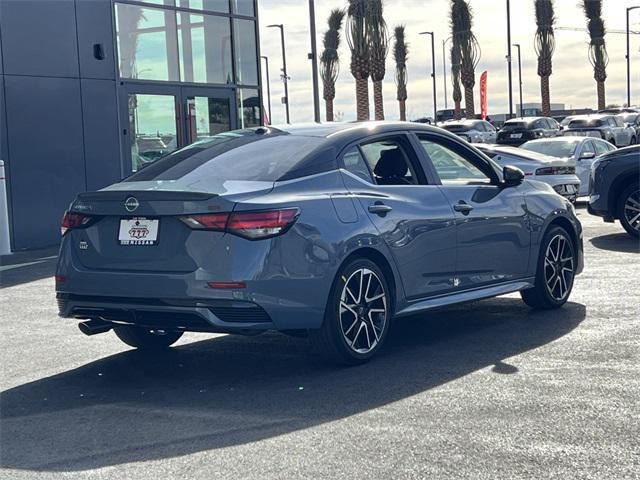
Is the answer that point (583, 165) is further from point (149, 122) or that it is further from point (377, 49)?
point (377, 49)

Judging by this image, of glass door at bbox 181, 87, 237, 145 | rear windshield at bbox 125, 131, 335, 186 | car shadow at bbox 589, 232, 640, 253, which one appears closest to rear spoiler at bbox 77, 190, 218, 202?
rear windshield at bbox 125, 131, 335, 186

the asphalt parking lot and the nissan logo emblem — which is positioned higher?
the nissan logo emblem

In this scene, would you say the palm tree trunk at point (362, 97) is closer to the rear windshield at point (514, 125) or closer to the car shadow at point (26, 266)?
the rear windshield at point (514, 125)

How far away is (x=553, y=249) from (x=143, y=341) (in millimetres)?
3442

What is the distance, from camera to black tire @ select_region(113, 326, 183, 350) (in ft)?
25.3

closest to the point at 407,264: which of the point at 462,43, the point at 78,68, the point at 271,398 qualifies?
the point at 271,398

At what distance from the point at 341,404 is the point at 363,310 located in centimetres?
110

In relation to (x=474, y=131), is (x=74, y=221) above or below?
below

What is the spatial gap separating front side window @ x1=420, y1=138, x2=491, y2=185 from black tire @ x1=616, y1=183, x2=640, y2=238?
7.09 metres

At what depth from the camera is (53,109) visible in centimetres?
1853

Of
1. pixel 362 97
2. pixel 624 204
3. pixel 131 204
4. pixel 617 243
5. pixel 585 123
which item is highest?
pixel 362 97

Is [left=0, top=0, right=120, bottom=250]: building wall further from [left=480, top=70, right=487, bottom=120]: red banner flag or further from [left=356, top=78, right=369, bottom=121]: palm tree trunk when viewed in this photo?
[left=480, top=70, right=487, bottom=120]: red banner flag

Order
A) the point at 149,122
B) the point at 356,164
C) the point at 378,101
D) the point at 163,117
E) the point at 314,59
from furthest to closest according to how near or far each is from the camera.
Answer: the point at 378,101, the point at 314,59, the point at 163,117, the point at 149,122, the point at 356,164

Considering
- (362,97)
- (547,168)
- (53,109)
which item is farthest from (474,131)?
(53,109)
